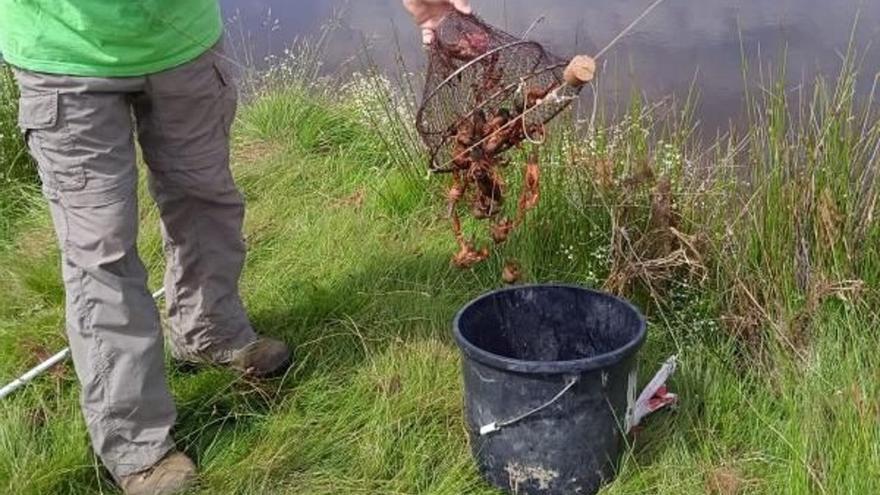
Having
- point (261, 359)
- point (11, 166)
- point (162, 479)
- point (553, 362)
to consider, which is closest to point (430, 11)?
point (553, 362)

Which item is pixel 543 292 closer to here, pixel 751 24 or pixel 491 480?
pixel 491 480

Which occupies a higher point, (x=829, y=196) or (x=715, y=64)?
(x=829, y=196)

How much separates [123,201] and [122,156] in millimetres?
106

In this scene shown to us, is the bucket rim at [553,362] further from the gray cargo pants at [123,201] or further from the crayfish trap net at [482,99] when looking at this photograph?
the gray cargo pants at [123,201]

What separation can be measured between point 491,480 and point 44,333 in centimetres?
147

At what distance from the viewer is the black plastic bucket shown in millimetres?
2539

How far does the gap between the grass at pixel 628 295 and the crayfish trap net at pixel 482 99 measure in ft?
1.92

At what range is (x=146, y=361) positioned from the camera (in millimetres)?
2680

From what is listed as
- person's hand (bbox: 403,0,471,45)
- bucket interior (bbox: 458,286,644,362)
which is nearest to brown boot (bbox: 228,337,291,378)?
bucket interior (bbox: 458,286,644,362)

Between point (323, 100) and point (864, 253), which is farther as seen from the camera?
point (323, 100)

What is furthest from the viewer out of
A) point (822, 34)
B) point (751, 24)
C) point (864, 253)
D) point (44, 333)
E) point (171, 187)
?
point (751, 24)

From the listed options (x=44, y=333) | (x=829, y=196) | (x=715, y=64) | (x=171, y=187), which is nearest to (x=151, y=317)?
(x=171, y=187)

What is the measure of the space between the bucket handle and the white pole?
Answer: 123cm

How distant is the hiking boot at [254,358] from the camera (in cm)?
310
